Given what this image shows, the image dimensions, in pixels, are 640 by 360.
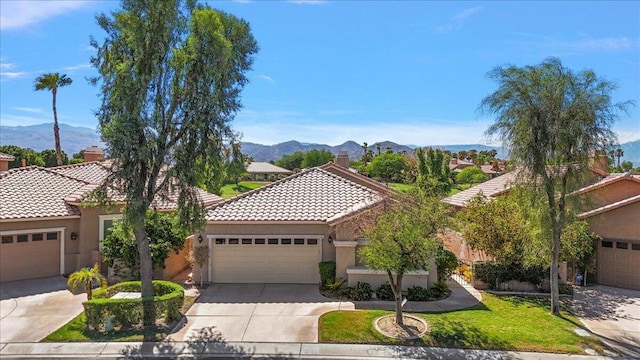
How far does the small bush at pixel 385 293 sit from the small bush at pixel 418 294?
25.2 inches

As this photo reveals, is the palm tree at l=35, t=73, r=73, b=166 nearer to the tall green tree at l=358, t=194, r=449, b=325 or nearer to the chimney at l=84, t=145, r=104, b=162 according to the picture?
the chimney at l=84, t=145, r=104, b=162

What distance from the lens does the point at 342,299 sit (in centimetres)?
1560

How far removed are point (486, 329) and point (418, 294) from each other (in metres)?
3.19

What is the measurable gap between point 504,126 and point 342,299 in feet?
27.5

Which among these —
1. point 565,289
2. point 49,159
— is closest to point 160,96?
point 565,289

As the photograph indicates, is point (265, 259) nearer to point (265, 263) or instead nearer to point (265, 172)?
point (265, 263)

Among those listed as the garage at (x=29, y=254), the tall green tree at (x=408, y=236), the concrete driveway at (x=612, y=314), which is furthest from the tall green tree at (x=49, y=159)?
the concrete driveway at (x=612, y=314)

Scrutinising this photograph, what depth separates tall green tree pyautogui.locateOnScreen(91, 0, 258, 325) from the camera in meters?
12.6

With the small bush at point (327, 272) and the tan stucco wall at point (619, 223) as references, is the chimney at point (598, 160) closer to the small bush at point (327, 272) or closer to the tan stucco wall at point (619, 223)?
the tan stucco wall at point (619, 223)

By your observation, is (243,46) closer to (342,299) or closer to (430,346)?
(342,299)

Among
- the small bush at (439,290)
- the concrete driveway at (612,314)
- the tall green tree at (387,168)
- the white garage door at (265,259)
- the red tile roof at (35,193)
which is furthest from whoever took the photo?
the tall green tree at (387,168)

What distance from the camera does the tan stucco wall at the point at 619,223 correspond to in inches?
695

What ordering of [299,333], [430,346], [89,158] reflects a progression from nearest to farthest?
[430,346] < [299,333] < [89,158]

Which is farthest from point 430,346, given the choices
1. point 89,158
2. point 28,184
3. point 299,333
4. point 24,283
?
point 89,158
